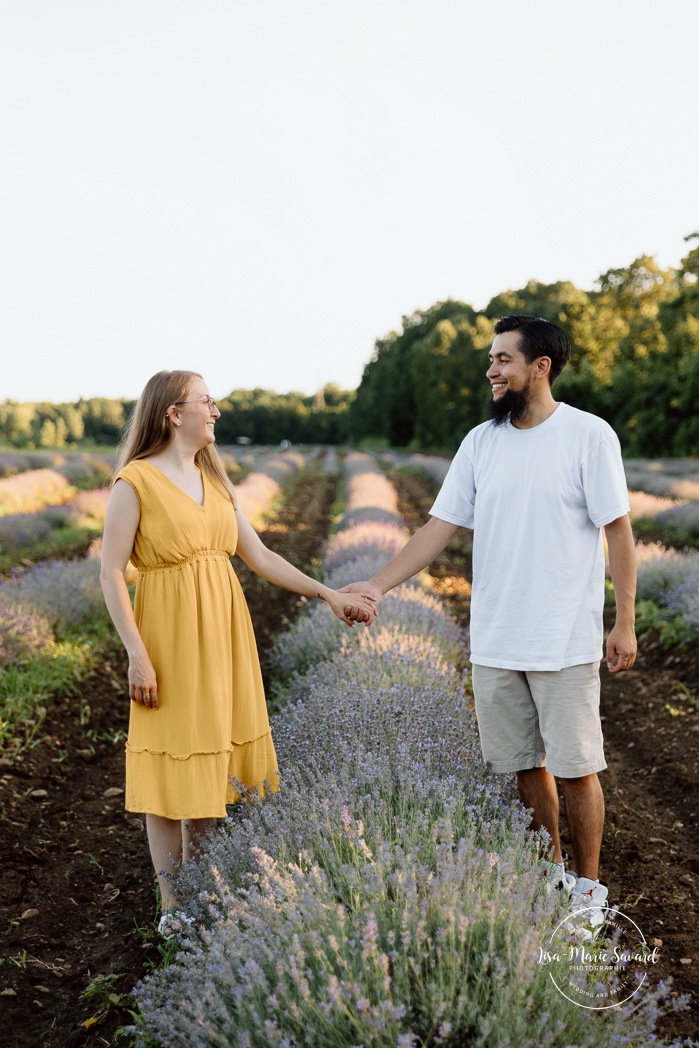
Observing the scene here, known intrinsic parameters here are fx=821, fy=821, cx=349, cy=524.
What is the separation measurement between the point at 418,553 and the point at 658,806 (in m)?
2.03

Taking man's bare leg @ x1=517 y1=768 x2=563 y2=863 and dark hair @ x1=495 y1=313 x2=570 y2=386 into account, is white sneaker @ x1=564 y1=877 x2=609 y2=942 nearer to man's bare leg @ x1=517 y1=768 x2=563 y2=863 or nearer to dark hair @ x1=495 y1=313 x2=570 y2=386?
man's bare leg @ x1=517 y1=768 x2=563 y2=863

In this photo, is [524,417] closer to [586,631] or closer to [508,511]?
[508,511]

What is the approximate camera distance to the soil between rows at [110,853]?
2.67 meters

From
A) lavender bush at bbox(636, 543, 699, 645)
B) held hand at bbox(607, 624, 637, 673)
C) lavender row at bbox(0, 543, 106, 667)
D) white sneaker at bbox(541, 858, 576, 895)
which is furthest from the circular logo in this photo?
lavender bush at bbox(636, 543, 699, 645)

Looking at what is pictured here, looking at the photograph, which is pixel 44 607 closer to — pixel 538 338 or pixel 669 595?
pixel 538 338

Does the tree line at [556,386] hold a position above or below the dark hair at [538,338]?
above

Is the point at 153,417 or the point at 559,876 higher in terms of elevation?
the point at 153,417

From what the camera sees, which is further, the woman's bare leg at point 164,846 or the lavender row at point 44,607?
the lavender row at point 44,607

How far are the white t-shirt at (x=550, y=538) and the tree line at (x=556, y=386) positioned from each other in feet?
0.84

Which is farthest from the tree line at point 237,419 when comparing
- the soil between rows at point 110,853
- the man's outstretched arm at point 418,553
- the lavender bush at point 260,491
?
the man's outstretched arm at point 418,553

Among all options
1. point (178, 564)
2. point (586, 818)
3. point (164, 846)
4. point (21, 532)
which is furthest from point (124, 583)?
point (21, 532)

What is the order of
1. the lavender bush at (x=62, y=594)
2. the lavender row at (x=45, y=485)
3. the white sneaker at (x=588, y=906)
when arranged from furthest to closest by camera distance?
the lavender row at (x=45, y=485)
the lavender bush at (x=62, y=594)
the white sneaker at (x=588, y=906)

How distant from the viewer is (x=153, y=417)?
278 cm

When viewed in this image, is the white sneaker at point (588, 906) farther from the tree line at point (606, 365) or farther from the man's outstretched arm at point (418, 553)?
the tree line at point (606, 365)
